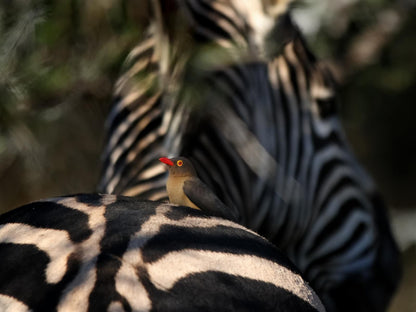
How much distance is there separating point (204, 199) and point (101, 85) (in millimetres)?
2334

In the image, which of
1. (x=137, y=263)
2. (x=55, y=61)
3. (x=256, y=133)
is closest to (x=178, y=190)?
(x=137, y=263)

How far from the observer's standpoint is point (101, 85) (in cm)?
396

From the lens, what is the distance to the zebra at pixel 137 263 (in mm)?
1195

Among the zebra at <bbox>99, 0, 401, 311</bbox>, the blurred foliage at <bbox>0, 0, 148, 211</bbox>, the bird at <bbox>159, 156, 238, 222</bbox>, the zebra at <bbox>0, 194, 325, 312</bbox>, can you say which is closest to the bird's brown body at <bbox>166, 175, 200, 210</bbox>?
the bird at <bbox>159, 156, 238, 222</bbox>

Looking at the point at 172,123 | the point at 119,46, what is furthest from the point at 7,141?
the point at 172,123

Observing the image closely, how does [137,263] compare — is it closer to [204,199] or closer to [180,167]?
[204,199]

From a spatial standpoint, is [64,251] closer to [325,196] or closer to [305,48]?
[325,196]

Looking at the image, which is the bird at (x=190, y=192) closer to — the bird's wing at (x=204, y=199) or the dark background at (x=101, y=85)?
the bird's wing at (x=204, y=199)

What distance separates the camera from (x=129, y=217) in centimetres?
135

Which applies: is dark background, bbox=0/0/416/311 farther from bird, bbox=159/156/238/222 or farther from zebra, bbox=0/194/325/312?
zebra, bbox=0/194/325/312

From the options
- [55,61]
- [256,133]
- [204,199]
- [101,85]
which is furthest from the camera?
[101,85]

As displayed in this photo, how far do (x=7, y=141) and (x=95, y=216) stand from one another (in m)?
2.17

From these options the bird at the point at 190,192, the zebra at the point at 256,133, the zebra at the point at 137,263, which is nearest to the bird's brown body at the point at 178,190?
the bird at the point at 190,192

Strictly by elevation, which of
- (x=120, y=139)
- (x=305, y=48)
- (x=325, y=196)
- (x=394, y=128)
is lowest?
(x=394, y=128)
